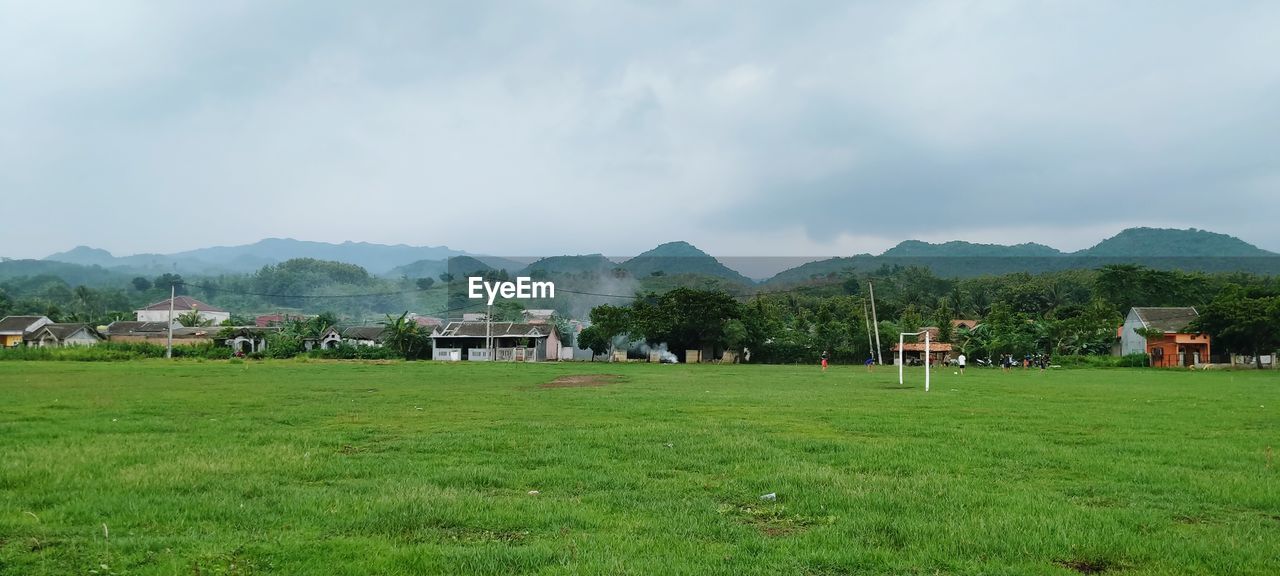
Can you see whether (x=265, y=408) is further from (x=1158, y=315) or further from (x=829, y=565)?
(x=1158, y=315)

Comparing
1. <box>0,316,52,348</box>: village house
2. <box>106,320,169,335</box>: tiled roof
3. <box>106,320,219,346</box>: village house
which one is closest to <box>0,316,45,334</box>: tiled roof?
<box>0,316,52,348</box>: village house

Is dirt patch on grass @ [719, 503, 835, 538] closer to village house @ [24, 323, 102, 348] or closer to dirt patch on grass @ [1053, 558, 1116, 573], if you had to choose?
dirt patch on grass @ [1053, 558, 1116, 573]

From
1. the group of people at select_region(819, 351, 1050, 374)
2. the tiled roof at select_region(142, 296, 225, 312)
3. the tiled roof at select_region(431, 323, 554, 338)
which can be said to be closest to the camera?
the group of people at select_region(819, 351, 1050, 374)

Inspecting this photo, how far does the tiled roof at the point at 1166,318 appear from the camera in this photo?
6512cm

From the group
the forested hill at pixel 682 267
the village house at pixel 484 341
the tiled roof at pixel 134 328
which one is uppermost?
the forested hill at pixel 682 267

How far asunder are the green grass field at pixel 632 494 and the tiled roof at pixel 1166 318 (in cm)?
5803

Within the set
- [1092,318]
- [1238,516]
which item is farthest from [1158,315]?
[1238,516]

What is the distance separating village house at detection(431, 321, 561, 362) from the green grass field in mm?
57796

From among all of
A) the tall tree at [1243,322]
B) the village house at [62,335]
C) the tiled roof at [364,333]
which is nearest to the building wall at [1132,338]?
the tall tree at [1243,322]

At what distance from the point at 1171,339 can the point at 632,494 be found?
220 ft

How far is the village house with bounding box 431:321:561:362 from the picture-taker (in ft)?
241

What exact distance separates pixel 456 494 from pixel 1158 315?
247 ft

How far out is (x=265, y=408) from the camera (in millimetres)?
17578

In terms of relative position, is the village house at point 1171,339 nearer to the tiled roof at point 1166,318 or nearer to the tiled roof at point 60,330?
the tiled roof at point 1166,318
